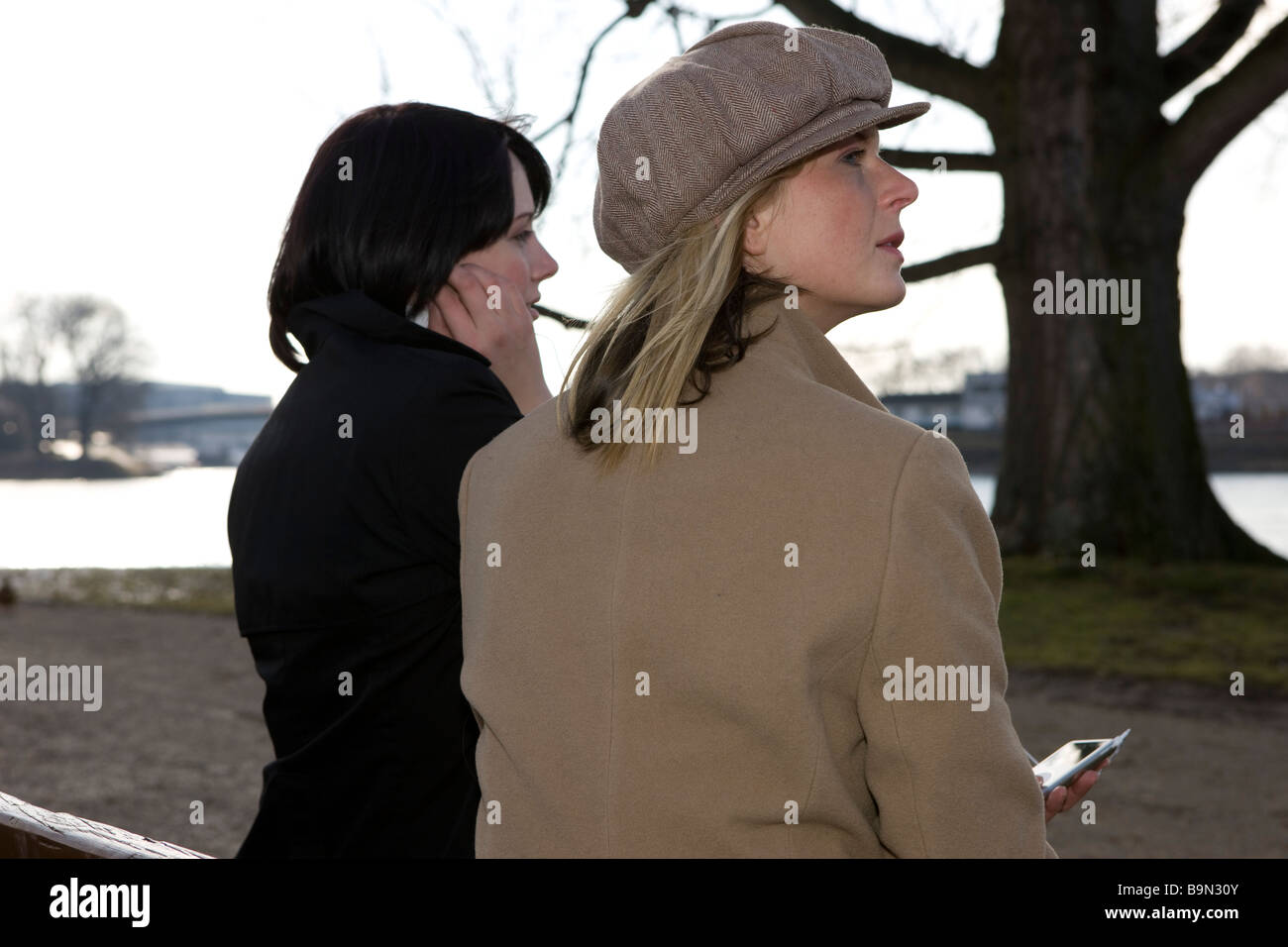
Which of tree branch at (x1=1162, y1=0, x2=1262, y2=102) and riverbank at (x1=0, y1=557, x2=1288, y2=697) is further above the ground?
tree branch at (x1=1162, y1=0, x2=1262, y2=102)

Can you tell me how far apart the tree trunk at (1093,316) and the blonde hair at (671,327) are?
34.0ft

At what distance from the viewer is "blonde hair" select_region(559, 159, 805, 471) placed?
1.39m

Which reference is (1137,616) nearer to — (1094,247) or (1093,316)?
(1093,316)

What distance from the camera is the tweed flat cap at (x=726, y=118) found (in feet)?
4.97

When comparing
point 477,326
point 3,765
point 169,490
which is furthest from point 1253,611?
point 169,490

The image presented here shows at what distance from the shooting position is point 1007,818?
131 cm

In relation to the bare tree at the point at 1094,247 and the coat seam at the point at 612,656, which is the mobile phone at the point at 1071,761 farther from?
the bare tree at the point at 1094,247

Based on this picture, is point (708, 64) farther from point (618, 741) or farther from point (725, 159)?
point (618, 741)

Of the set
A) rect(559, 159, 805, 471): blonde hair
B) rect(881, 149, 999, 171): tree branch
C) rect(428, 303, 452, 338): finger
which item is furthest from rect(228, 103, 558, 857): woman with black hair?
rect(881, 149, 999, 171): tree branch

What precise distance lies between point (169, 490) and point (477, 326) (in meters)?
38.0

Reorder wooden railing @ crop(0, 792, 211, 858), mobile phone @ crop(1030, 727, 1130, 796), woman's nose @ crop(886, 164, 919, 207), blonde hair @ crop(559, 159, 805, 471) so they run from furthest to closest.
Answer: mobile phone @ crop(1030, 727, 1130, 796), woman's nose @ crop(886, 164, 919, 207), wooden railing @ crop(0, 792, 211, 858), blonde hair @ crop(559, 159, 805, 471)

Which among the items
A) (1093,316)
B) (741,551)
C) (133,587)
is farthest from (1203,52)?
(741,551)

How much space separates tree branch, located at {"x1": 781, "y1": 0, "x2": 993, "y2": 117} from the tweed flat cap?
1100 centimetres

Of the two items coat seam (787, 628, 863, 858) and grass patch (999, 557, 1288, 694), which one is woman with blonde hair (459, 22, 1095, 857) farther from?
Answer: grass patch (999, 557, 1288, 694)
